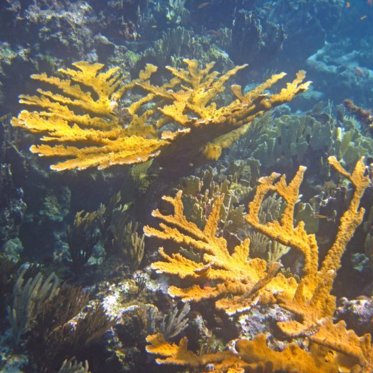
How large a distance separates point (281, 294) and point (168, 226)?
1.64 m

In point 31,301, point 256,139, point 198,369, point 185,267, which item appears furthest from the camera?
point 256,139

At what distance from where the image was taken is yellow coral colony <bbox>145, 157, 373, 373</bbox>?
191 centimetres

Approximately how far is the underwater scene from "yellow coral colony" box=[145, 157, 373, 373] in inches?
0.4

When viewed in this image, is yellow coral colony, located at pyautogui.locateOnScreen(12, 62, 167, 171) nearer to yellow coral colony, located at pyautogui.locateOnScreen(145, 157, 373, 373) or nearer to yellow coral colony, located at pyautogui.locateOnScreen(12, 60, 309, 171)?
yellow coral colony, located at pyautogui.locateOnScreen(12, 60, 309, 171)

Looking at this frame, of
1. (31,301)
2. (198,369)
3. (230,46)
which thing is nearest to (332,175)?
(198,369)

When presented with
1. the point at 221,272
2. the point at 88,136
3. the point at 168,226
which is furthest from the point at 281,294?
the point at 88,136

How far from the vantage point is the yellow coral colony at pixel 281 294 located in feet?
6.25

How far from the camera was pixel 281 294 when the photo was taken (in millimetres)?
2342

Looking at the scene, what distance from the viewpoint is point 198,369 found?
277 cm

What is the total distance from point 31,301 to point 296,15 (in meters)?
16.0

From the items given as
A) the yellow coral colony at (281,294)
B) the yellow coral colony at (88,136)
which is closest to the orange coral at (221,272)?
the yellow coral colony at (281,294)

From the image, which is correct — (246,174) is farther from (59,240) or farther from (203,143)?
(59,240)

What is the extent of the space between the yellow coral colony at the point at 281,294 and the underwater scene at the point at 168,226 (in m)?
0.01

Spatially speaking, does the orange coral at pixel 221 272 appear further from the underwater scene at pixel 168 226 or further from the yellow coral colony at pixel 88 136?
the yellow coral colony at pixel 88 136
